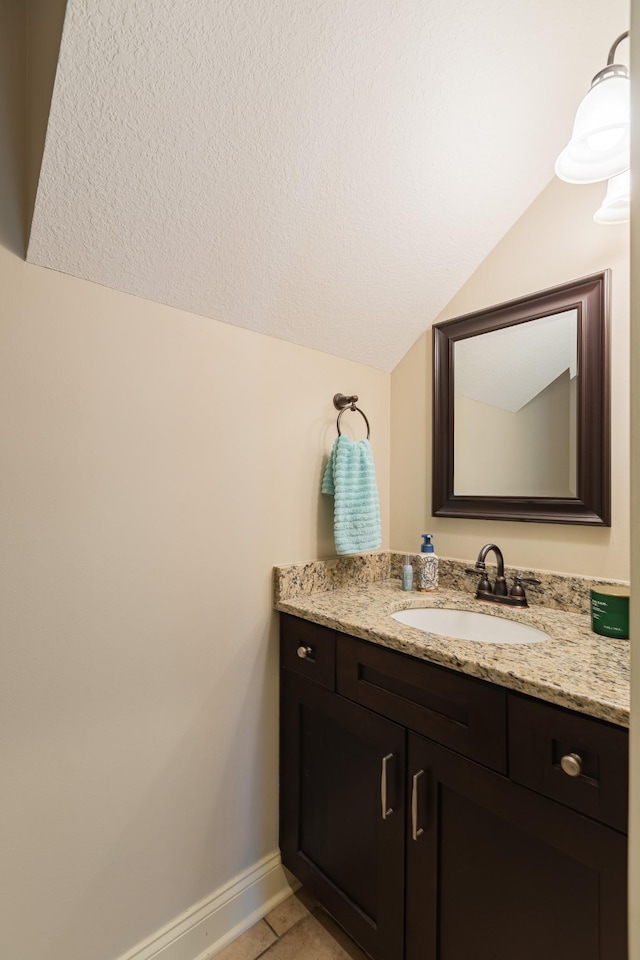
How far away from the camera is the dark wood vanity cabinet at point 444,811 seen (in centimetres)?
76

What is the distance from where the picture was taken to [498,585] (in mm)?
1390

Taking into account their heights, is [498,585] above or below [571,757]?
above

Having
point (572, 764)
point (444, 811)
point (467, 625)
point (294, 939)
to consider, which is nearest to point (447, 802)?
point (444, 811)

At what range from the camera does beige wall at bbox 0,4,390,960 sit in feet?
3.20

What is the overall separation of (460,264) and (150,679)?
1.57 m

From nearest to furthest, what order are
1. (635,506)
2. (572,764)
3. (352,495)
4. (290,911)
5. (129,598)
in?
(635,506), (572,764), (129,598), (290,911), (352,495)

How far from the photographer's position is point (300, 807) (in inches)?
52.7

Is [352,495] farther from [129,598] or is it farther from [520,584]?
[129,598]

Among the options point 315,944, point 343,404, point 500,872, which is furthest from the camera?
point 343,404

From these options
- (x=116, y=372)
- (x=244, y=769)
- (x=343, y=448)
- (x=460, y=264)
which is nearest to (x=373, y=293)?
(x=460, y=264)

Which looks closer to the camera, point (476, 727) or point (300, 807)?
point (476, 727)

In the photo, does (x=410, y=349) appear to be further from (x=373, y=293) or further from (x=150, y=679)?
(x=150, y=679)

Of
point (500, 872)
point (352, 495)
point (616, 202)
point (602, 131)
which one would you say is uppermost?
point (602, 131)

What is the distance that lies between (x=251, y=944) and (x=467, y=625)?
108 centimetres
